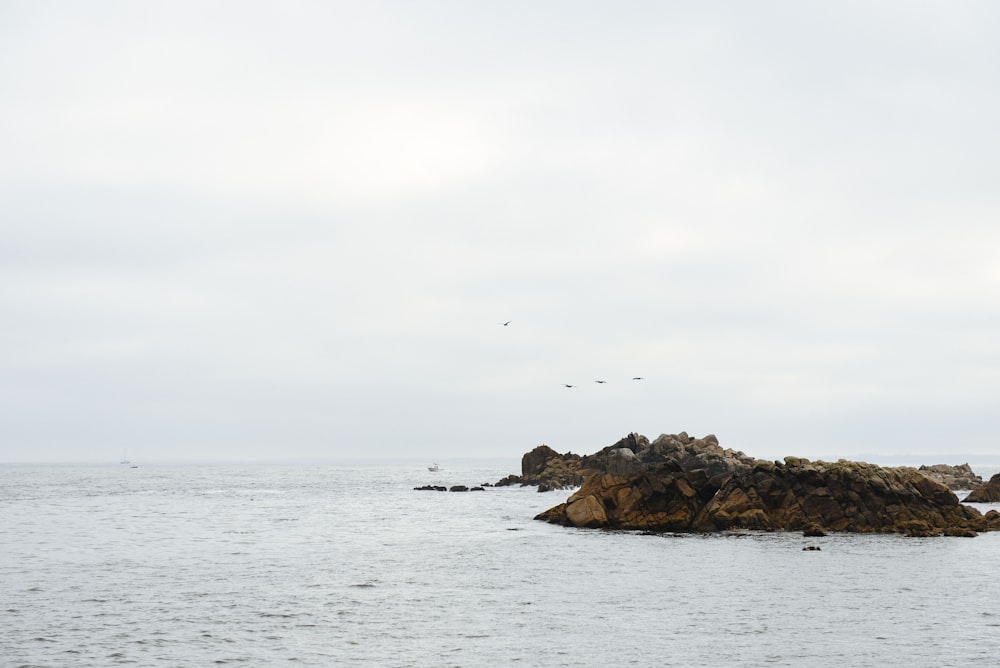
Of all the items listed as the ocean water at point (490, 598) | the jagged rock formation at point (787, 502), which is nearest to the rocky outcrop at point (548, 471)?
the jagged rock formation at point (787, 502)

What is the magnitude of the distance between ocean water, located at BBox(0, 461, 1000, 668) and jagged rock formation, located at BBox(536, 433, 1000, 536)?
10.2 ft

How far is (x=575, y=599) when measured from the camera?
38.5 m

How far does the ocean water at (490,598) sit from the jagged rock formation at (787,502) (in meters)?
3.11

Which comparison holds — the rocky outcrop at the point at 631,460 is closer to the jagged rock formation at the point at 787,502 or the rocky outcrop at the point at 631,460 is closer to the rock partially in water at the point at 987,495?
the jagged rock formation at the point at 787,502

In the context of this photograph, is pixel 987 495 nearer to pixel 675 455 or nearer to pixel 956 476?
pixel 675 455

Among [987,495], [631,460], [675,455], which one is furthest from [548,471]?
[987,495]

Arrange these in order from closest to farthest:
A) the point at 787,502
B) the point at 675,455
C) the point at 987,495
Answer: the point at 787,502 → the point at 987,495 → the point at 675,455

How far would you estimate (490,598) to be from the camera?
38.9 m

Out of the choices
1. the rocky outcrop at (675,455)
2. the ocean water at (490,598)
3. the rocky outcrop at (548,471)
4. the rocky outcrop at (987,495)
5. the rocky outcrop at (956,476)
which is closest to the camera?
the ocean water at (490,598)

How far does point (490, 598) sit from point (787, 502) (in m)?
38.2

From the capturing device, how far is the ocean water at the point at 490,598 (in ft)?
92.7

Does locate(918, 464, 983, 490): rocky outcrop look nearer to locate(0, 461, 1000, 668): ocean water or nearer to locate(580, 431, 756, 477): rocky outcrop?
locate(580, 431, 756, 477): rocky outcrop

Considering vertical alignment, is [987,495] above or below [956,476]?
below

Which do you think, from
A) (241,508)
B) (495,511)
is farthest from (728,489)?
(241,508)
